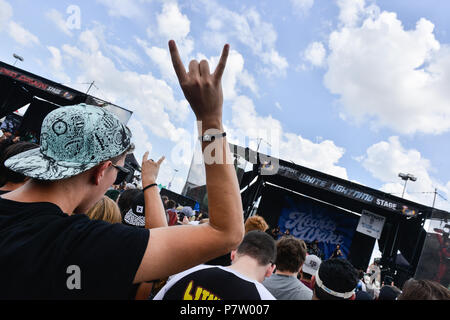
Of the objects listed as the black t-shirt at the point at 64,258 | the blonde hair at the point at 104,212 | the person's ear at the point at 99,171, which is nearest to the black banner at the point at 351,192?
the blonde hair at the point at 104,212

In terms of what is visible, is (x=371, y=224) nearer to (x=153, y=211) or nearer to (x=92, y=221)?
(x=153, y=211)

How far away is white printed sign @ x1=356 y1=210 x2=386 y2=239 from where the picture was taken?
37.8 feet

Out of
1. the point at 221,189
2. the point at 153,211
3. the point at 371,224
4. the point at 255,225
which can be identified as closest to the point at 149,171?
the point at 153,211

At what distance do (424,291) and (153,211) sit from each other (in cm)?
216

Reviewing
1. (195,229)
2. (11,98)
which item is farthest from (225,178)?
(11,98)

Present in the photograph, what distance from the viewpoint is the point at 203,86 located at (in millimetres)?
902

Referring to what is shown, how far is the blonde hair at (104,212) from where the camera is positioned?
221 centimetres

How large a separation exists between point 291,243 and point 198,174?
39.5 ft

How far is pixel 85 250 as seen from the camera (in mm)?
791

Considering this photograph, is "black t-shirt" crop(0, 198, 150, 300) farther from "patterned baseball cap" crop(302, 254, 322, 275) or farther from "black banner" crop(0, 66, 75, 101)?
"black banner" crop(0, 66, 75, 101)

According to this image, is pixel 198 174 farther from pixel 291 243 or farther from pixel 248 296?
pixel 248 296

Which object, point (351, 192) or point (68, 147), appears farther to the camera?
point (351, 192)

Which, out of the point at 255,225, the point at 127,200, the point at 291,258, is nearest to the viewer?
the point at 291,258

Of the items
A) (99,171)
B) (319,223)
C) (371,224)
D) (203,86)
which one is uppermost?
(371,224)
